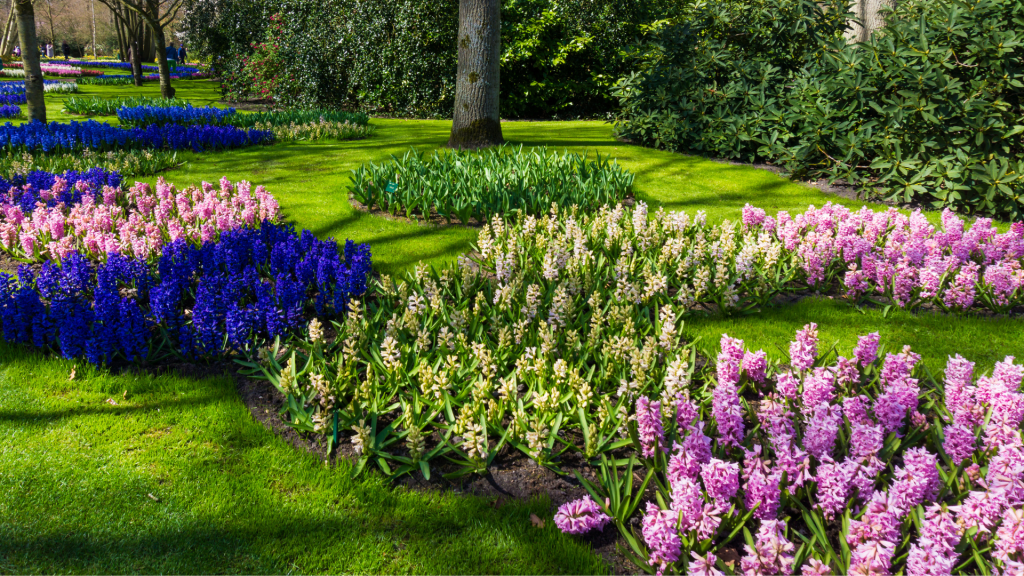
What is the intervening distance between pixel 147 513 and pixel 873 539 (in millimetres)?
2809

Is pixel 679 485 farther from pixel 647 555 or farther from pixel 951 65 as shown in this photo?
pixel 951 65

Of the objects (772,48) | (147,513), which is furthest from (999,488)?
(772,48)

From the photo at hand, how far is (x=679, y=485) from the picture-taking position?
7.61 ft

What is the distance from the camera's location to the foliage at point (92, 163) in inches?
322

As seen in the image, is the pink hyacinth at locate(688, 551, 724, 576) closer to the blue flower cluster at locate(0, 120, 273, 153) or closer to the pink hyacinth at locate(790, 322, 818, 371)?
the pink hyacinth at locate(790, 322, 818, 371)

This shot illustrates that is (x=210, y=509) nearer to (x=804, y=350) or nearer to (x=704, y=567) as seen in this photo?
(x=704, y=567)

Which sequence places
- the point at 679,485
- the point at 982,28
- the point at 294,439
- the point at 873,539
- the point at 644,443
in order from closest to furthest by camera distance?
the point at 873,539
the point at 679,485
the point at 644,443
the point at 294,439
the point at 982,28

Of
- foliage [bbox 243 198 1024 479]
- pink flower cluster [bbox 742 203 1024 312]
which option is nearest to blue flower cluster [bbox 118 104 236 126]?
foliage [bbox 243 198 1024 479]

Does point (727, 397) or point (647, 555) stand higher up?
point (727, 397)

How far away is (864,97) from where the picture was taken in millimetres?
7645

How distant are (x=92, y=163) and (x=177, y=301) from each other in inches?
228

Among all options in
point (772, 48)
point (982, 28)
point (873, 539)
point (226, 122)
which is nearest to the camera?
point (873, 539)

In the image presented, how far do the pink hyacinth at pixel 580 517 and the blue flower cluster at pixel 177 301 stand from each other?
2.25 metres

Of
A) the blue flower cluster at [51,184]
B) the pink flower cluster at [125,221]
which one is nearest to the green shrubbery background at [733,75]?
the pink flower cluster at [125,221]
